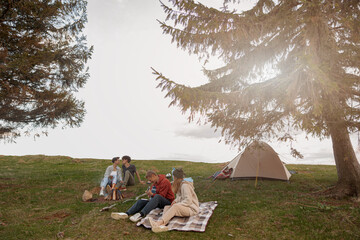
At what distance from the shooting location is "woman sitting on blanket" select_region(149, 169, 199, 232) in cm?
544

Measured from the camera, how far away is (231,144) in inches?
343

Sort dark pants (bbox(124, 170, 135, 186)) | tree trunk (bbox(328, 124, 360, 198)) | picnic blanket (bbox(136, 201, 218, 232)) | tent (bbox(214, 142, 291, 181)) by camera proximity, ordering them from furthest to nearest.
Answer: tent (bbox(214, 142, 291, 181)), dark pants (bbox(124, 170, 135, 186)), tree trunk (bbox(328, 124, 360, 198)), picnic blanket (bbox(136, 201, 218, 232))

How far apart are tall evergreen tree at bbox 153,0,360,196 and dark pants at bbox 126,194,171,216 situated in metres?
2.58

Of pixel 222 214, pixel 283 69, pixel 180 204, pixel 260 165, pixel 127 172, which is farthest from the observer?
pixel 260 165

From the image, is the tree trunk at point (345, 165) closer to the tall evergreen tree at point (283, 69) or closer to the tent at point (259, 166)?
the tall evergreen tree at point (283, 69)

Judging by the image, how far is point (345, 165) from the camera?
891 cm

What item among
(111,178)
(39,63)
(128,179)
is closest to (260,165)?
(128,179)

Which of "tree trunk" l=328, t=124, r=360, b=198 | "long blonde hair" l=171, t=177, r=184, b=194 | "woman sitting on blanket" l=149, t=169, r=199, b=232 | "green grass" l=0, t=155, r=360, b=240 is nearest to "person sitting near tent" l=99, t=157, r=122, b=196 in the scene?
"green grass" l=0, t=155, r=360, b=240

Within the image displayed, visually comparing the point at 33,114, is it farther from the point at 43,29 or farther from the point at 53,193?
the point at 53,193

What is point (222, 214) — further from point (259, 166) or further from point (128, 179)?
point (259, 166)

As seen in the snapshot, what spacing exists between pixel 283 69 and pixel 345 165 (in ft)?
14.6

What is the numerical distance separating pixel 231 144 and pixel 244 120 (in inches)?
41.9

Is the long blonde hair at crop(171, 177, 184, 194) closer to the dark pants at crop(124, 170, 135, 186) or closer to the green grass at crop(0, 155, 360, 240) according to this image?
the green grass at crop(0, 155, 360, 240)

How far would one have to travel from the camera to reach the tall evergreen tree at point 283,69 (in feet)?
21.2
